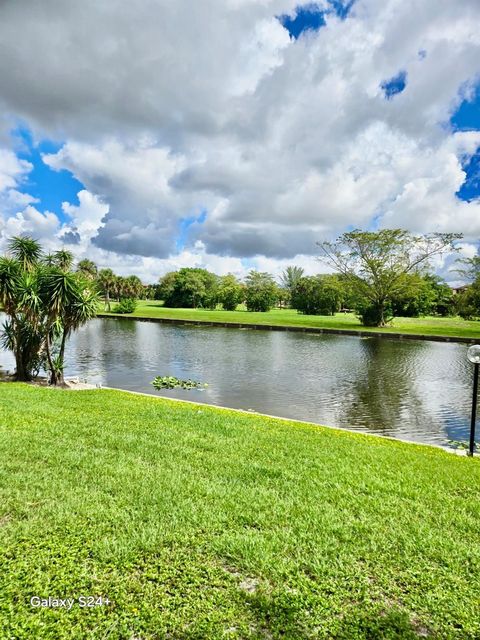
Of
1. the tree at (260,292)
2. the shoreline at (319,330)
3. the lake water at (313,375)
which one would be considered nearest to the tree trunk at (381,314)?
the shoreline at (319,330)

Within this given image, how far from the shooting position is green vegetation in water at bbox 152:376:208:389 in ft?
40.1

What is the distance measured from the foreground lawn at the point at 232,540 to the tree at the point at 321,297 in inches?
2094

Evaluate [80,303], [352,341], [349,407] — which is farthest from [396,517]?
[352,341]

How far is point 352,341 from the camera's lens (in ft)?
88.0

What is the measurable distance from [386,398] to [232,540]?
32.1 feet

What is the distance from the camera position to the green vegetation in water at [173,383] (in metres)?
12.2

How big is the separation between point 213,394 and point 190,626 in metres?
9.22

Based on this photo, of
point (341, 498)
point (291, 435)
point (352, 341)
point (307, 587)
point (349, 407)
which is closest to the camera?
point (307, 587)

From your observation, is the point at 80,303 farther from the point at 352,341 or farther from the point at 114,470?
the point at 352,341

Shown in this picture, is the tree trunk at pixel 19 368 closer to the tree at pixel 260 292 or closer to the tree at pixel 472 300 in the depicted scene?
the tree at pixel 472 300

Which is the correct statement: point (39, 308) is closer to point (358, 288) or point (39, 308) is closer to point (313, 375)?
point (313, 375)

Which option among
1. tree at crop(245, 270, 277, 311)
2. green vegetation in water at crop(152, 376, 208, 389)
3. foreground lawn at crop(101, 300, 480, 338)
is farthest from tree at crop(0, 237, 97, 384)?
tree at crop(245, 270, 277, 311)

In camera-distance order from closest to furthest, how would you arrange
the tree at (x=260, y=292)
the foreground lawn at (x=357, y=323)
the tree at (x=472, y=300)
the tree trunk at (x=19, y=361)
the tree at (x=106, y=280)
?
the tree trunk at (x=19, y=361) → the foreground lawn at (x=357, y=323) → the tree at (x=472, y=300) → the tree at (x=106, y=280) → the tree at (x=260, y=292)

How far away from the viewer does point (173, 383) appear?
1255 cm
